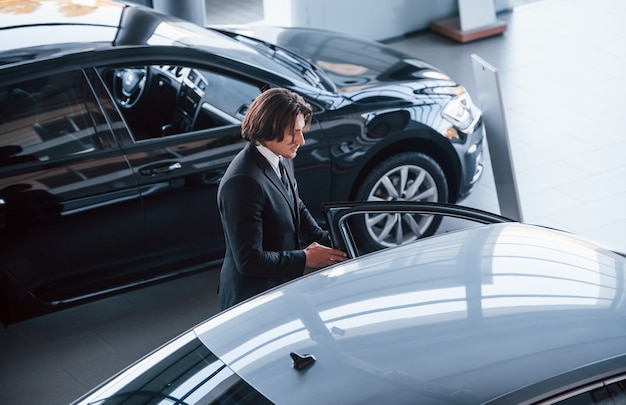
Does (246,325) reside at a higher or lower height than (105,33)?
lower

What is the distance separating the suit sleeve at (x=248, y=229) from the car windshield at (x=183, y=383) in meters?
0.71

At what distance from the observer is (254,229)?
12.6 feet

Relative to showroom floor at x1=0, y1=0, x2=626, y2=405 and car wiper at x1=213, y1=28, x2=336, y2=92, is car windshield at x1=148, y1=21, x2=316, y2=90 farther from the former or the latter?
showroom floor at x1=0, y1=0, x2=626, y2=405

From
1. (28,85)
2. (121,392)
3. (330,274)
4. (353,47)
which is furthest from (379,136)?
(121,392)

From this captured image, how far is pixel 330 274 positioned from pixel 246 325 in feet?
1.28

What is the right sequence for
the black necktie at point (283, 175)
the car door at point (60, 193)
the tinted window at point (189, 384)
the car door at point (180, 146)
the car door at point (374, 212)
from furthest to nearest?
the car door at point (180, 146) → the car door at point (60, 193) → the black necktie at point (283, 175) → the car door at point (374, 212) → the tinted window at point (189, 384)

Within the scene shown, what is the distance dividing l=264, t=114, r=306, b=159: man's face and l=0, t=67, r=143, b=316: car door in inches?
58.8

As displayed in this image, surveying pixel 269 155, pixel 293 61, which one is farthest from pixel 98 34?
pixel 269 155

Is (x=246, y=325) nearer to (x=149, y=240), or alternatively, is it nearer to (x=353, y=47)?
(x=149, y=240)

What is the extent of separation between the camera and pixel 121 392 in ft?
9.91

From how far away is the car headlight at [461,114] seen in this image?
609 centimetres

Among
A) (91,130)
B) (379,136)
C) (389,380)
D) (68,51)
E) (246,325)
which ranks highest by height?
(68,51)

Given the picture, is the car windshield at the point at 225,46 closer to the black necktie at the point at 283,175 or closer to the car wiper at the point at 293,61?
the car wiper at the point at 293,61

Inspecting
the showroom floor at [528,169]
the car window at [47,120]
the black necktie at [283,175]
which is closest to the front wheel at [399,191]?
the showroom floor at [528,169]
